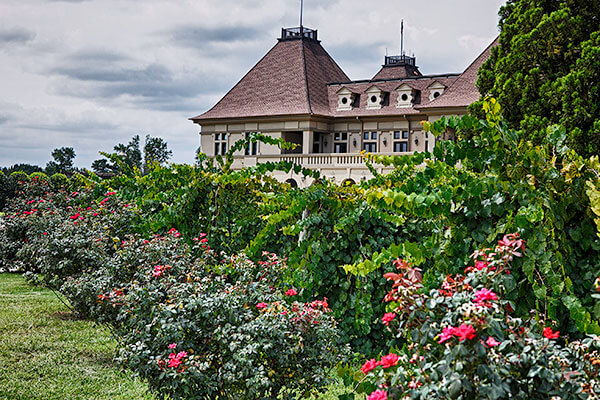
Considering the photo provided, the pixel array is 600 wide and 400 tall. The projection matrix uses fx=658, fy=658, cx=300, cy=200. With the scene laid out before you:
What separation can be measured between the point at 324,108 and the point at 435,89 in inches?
242

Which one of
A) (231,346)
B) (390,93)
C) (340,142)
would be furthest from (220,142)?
(231,346)

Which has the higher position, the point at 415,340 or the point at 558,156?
the point at 558,156

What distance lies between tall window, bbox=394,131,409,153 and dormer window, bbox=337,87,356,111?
10.0 feet

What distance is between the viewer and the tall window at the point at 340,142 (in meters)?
34.0

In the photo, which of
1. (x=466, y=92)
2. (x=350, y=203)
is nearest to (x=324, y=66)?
(x=466, y=92)

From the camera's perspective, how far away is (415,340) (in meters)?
2.79

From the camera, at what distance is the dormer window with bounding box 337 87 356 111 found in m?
33.9

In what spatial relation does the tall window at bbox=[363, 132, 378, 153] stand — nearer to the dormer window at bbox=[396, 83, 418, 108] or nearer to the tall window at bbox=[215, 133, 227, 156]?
the dormer window at bbox=[396, 83, 418, 108]

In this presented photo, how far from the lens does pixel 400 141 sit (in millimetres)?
32438

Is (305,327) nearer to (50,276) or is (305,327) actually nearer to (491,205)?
(491,205)

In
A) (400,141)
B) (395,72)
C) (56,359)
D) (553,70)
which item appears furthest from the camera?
(395,72)

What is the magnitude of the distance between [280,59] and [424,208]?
34.5 metres

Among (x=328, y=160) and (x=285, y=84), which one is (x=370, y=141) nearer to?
(x=328, y=160)

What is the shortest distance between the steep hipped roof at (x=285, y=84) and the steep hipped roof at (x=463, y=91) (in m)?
6.86
